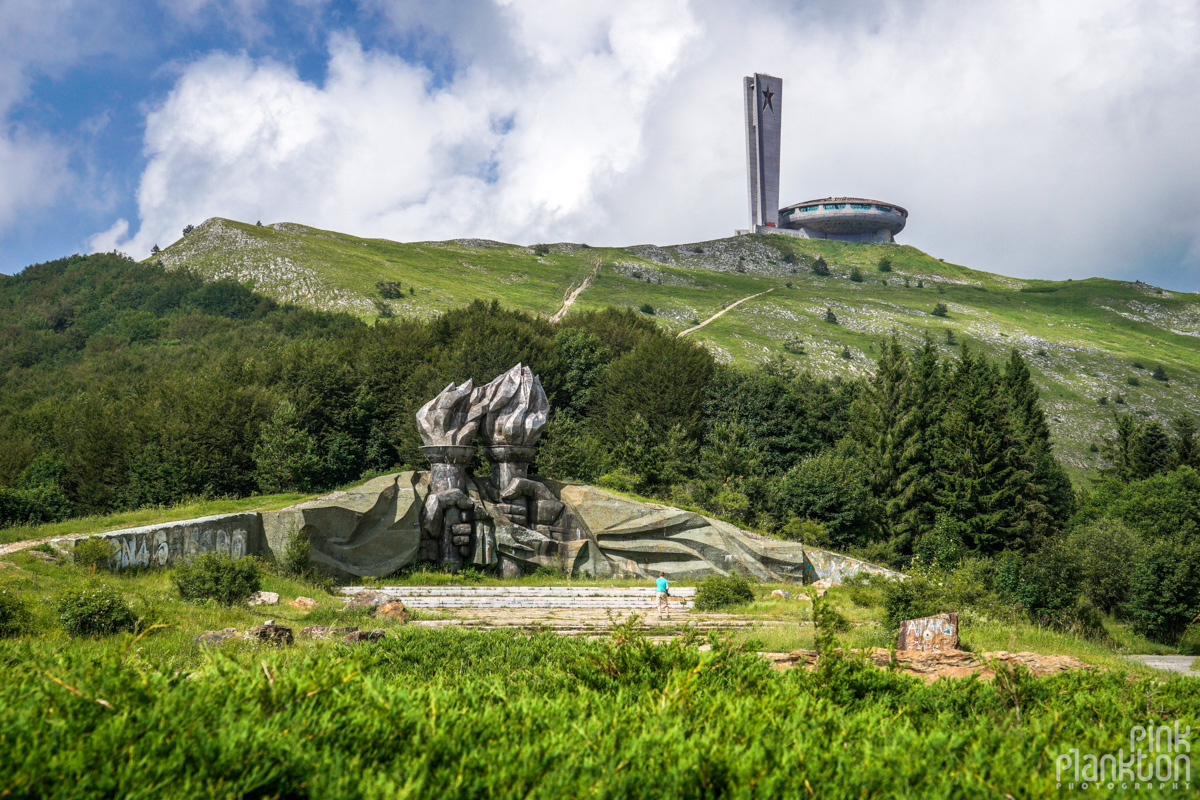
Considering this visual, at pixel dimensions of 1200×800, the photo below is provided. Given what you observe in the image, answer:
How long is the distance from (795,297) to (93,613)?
308 ft

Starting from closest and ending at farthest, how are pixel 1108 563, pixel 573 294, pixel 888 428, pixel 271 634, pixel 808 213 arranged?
pixel 271 634 → pixel 1108 563 → pixel 888 428 → pixel 573 294 → pixel 808 213

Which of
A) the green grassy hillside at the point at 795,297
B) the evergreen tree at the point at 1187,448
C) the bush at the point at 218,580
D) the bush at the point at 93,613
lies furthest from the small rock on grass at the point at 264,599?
the green grassy hillside at the point at 795,297

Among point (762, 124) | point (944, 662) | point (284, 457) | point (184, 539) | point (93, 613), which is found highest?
point (762, 124)

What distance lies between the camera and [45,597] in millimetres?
9789

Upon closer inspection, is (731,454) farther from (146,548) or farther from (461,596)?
(146,548)

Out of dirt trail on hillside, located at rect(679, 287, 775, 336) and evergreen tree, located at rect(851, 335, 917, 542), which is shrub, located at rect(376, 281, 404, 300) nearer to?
dirt trail on hillside, located at rect(679, 287, 775, 336)

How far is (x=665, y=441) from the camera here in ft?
128

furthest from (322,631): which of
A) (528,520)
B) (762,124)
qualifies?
(762,124)

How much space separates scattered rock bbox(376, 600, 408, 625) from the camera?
13.0 meters

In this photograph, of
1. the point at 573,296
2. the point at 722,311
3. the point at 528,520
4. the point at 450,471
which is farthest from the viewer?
the point at 722,311

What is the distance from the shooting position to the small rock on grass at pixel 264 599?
13.1 metres

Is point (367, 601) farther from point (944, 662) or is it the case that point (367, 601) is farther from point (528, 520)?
point (944, 662)

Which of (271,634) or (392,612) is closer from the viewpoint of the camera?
(271,634)

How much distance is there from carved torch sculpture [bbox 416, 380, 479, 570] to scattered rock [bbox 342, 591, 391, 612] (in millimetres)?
6715
